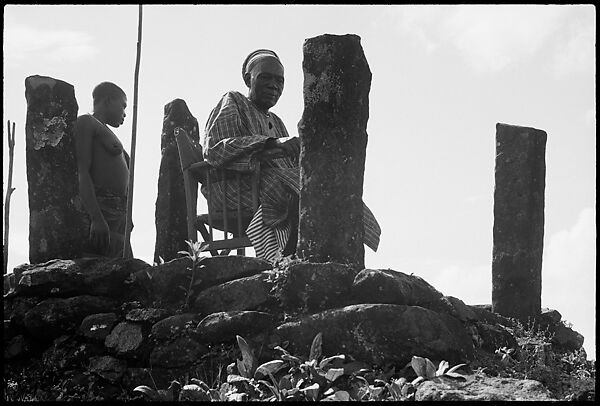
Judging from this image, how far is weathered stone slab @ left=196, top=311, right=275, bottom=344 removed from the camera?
22.9 ft

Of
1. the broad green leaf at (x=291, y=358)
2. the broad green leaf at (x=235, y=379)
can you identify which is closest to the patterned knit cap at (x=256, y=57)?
the broad green leaf at (x=291, y=358)

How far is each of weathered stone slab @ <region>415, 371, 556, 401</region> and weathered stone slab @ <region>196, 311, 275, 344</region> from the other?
1224 millimetres

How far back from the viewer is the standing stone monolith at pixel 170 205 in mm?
10117

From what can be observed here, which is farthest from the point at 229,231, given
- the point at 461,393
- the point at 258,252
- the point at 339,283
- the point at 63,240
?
the point at 461,393

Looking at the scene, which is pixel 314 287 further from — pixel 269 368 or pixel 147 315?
pixel 147 315

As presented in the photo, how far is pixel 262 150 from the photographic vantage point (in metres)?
8.81

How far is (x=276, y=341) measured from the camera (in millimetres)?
6898

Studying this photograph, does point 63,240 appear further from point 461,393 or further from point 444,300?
point 461,393

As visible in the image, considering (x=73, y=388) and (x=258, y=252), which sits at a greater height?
(x=258, y=252)

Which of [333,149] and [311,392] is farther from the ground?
[333,149]

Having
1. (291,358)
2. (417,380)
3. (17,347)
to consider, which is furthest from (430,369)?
(17,347)

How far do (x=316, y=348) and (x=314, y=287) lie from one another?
645 millimetres

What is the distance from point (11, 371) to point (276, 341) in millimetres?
2012

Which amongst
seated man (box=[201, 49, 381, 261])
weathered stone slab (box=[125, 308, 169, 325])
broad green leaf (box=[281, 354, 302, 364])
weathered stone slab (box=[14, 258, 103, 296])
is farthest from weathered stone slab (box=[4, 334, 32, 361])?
broad green leaf (box=[281, 354, 302, 364])
